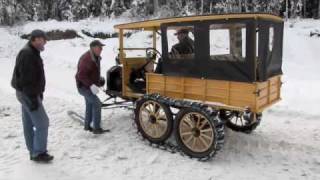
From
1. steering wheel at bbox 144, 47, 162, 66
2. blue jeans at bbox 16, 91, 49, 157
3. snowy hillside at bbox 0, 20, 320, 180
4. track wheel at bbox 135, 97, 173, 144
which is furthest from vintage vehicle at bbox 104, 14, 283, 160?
blue jeans at bbox 16, 91, 49, 157

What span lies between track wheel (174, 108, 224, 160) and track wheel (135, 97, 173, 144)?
293 mm

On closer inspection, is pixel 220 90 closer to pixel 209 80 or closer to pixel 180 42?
pixel 209 80

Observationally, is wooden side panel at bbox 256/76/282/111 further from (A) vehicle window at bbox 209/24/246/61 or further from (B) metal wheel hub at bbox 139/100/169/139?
(B) metal wheel hub at bbox 139/100/169/139

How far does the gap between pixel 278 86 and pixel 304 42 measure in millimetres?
12360

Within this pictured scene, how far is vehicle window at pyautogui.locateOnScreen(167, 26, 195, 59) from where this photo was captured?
6.94 metres

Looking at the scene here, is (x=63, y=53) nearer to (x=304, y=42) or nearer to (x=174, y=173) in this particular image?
(x=304, y=42)

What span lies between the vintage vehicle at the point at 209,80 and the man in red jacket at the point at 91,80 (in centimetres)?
77

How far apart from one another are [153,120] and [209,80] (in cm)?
130

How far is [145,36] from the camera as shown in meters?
20.7

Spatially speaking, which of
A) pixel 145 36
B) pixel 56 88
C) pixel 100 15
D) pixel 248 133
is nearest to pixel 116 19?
pixel 100 15

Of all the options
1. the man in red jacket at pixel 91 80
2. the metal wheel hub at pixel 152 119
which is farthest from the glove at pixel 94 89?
the metal wheel hub at pixel 152 119

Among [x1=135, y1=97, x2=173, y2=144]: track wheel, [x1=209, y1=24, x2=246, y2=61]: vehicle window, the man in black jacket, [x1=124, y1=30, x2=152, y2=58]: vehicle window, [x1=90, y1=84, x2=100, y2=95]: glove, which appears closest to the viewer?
the man in black jacket

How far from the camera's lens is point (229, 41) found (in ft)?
22.9

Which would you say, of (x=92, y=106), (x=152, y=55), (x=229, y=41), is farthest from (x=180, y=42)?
(x=92, y=106)
